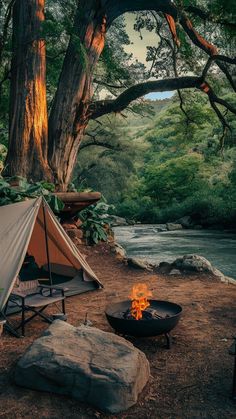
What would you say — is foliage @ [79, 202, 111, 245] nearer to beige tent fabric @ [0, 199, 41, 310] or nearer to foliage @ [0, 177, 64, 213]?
foliage @ [0, 177, 64, 213]

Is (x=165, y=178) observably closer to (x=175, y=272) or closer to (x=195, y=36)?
(x=195, y=36)

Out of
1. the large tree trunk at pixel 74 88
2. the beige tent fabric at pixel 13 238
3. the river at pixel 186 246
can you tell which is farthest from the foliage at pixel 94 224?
the beige tent fabric at pixel 13 238

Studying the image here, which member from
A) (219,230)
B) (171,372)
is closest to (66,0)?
(171,372)

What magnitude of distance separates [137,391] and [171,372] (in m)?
0.72

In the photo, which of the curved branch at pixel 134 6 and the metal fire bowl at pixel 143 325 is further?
the curved branch at pixel 134 6

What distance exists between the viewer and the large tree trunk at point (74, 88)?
36.9 feet

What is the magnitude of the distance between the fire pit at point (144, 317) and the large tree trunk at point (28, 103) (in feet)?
19.6

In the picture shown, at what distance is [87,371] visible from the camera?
3.97 metres

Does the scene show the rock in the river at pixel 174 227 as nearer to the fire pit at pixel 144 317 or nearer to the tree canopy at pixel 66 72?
the tree canopy at pixel 66 72

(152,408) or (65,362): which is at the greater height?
(65,362)

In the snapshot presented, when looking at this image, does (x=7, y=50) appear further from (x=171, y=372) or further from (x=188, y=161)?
(x=188, y=161)

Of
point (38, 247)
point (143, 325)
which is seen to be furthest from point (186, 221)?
point (143, 325)

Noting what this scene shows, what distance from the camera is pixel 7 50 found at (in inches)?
516

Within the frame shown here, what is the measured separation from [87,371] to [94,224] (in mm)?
8425
